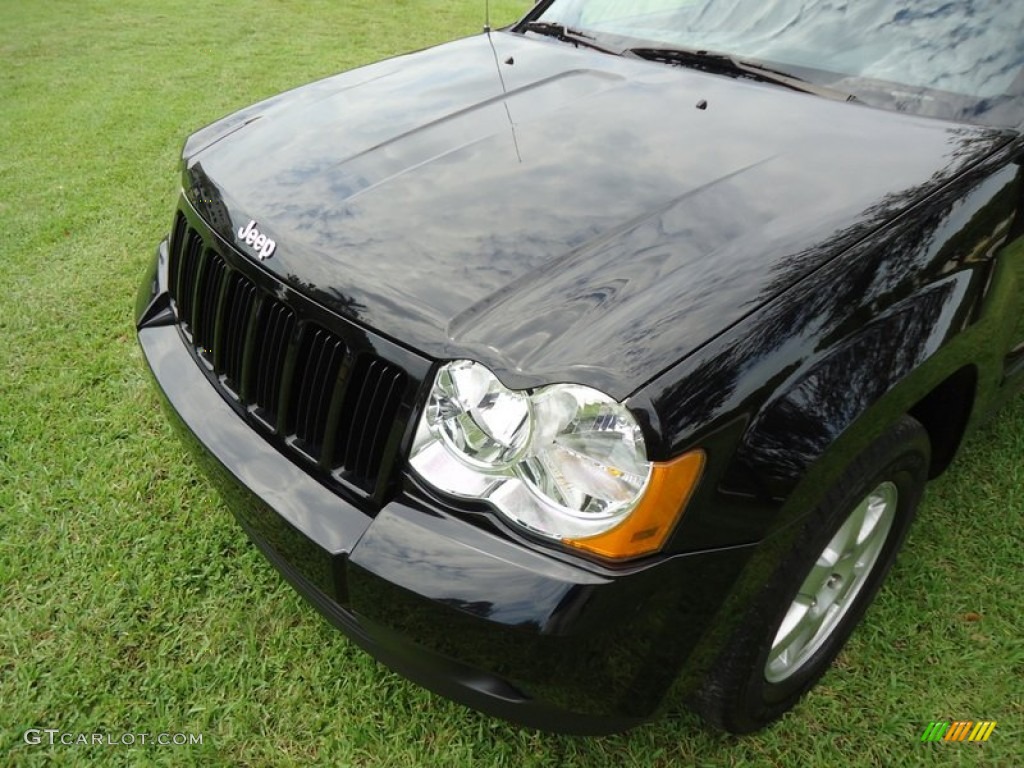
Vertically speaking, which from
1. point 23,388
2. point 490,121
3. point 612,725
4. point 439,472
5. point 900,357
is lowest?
point 23,388

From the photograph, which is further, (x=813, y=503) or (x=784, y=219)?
(x=784, y=219)

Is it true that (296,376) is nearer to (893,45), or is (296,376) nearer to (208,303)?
(208,303)

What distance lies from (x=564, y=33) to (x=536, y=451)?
6.49 ft

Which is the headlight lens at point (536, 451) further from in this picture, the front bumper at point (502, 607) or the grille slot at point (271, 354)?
the grille slot at point (271, 354)

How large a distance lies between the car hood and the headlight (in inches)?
2.1

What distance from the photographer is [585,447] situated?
1352 millimetres

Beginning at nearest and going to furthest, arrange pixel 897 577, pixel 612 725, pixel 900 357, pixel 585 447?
pixel 585 447
pixel 612 725
pixel 900 357
pixel 897 577

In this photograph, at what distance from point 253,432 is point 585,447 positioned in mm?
854

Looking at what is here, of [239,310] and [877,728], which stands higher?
[239,310]

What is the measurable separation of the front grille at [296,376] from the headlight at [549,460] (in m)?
0.11

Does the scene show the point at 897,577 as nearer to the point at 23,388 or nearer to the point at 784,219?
the point at 784,219

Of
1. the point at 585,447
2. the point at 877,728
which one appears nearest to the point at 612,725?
the point at 585,447

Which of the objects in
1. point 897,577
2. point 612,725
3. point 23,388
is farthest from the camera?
point 23,388

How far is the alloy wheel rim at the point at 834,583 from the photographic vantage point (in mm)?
1764
